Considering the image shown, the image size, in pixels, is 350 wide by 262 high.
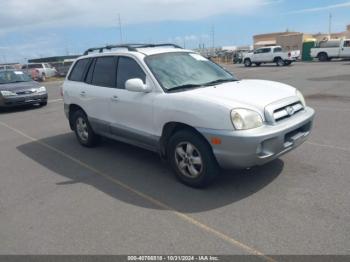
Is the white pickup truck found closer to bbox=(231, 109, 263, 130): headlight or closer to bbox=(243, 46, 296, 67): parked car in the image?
bbox=(243, 46, 296, 67): parked car

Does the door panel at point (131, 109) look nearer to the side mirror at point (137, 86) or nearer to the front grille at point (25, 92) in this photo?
the side mirror at point (137, 86)

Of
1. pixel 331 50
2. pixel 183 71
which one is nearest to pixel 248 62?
pixel 331 50

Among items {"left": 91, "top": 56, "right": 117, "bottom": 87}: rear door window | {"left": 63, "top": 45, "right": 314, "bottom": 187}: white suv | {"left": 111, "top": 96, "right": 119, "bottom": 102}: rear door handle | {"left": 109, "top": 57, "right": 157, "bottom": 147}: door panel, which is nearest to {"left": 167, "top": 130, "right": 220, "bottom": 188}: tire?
{"left": 63, "top": 45, "right": 314, "bottom": 187}: white suv

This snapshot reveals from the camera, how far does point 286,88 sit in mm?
4875

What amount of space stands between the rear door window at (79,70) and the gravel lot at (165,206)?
5.12 feet

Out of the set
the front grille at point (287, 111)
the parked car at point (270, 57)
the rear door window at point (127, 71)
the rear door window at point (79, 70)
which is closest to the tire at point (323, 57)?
the parked car at point (270, 57)

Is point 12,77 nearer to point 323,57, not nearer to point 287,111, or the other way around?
point 287,111

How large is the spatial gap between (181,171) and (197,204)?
63cm

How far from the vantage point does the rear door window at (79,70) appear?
21.9 feet

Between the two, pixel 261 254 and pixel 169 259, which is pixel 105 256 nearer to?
pixel 169 259

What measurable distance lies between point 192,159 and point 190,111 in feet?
2.06

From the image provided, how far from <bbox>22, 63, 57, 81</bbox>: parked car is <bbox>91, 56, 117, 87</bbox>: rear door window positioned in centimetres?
2933

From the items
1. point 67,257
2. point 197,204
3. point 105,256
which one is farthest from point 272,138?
point 67,257

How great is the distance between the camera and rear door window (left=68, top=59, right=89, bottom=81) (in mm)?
6668
